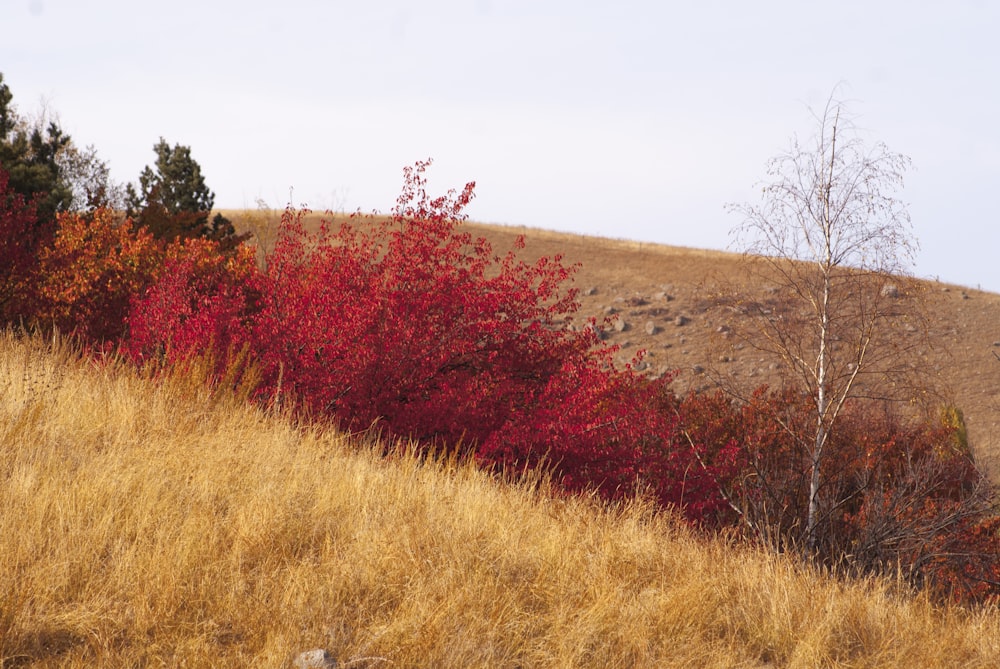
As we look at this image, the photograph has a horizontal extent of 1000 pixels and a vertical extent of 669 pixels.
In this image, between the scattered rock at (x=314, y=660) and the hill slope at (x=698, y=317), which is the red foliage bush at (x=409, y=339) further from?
the hill slope at (x=698, y=317)

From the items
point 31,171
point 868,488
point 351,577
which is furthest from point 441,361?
point 31,171

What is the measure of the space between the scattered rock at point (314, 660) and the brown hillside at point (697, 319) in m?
21.0

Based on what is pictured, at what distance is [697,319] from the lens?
3903 cm

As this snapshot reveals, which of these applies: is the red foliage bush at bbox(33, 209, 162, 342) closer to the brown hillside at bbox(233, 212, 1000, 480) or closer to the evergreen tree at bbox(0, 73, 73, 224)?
the evergreen tree at bbox(0, 73, 73, 224)

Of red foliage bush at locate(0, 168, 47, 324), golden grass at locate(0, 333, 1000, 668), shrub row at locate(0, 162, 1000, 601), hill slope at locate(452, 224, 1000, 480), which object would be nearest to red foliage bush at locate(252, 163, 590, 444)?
shrub row at locate(0, 162, 1000, 601)

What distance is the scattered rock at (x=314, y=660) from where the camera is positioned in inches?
171

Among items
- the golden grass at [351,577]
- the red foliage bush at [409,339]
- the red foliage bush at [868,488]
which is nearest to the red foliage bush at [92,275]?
the red foliage bush at [409,339]

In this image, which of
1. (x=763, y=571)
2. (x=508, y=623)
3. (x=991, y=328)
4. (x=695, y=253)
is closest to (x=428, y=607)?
(x=508, y=623)

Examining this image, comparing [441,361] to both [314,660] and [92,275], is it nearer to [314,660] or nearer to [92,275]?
[314,660]

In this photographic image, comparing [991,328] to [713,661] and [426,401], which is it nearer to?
[426,401]

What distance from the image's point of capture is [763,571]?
647 centimetres

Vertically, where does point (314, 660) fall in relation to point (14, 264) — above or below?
below

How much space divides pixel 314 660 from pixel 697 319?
3612 centimetres

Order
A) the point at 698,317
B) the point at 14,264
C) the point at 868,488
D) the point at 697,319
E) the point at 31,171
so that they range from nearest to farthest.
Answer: the point at 14,264 → the point at 868,488 → the point at 31,171 → the point at 697,319 → the point at 698,317
